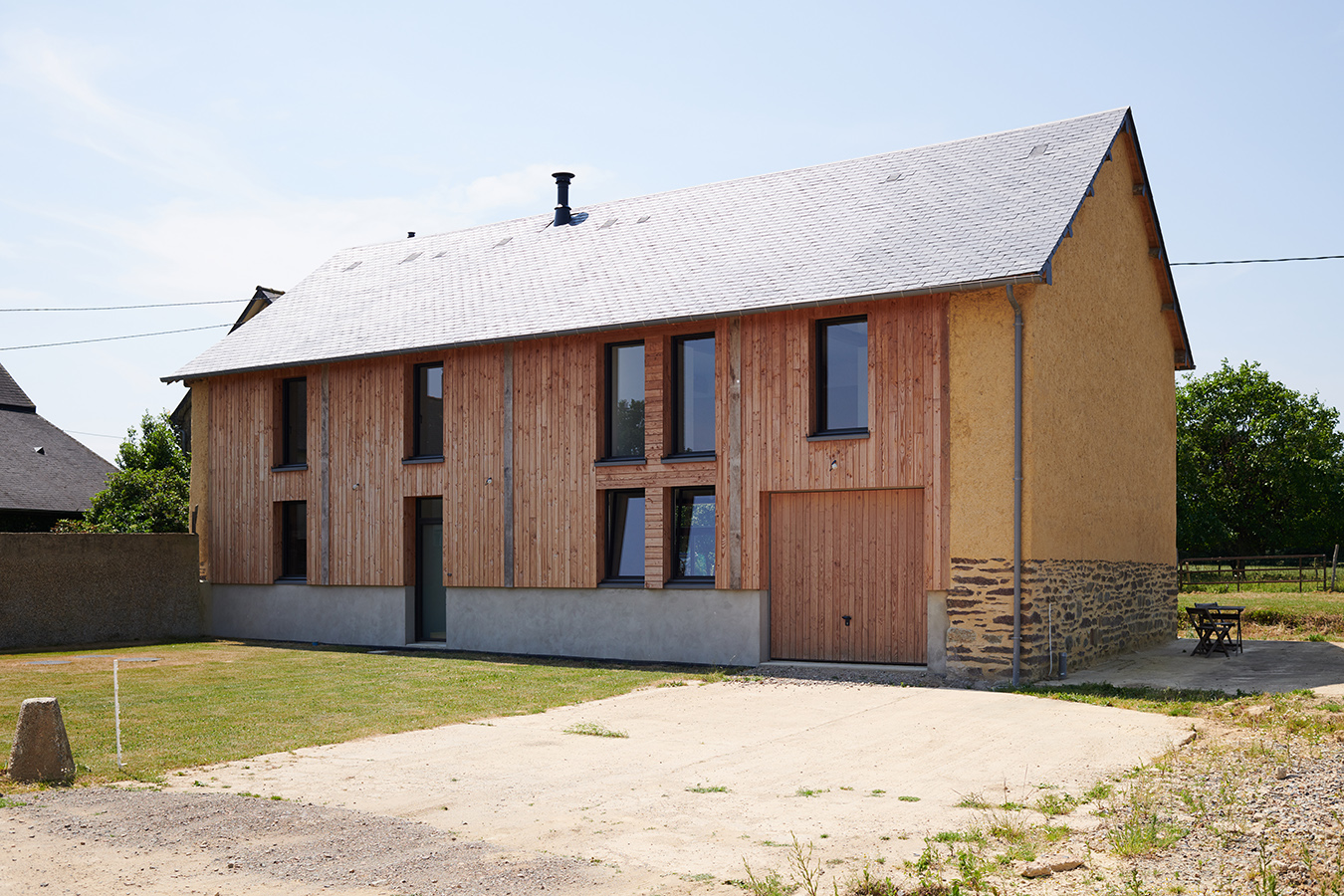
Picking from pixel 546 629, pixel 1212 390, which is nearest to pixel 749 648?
pixel 546 629

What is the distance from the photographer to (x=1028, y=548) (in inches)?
541

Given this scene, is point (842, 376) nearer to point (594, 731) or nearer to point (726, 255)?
point (726, 255)

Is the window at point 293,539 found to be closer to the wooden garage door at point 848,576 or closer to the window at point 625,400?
the window at point 625,400

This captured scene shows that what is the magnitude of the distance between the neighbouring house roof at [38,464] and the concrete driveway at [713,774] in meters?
22.9

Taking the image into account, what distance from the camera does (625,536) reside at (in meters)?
17.2

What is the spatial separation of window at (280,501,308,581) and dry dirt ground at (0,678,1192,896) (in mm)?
11495

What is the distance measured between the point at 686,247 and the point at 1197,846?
13.7 m

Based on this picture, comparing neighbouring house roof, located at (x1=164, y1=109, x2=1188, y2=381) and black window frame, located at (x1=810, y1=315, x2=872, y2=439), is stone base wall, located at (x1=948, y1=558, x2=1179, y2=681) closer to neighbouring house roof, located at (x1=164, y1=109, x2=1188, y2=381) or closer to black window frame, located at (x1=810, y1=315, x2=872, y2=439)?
black window frame, located at (x1=810, y1=315, x2=872, y2=439)

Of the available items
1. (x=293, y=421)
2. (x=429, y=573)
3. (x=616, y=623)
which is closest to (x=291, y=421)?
(x=293, y=421)

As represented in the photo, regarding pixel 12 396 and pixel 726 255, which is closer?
pixel 726 255

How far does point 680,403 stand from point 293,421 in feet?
28.0

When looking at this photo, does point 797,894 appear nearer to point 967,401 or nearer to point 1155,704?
point 1155,704

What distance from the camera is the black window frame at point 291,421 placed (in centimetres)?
2127

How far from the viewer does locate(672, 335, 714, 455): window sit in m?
16.4
